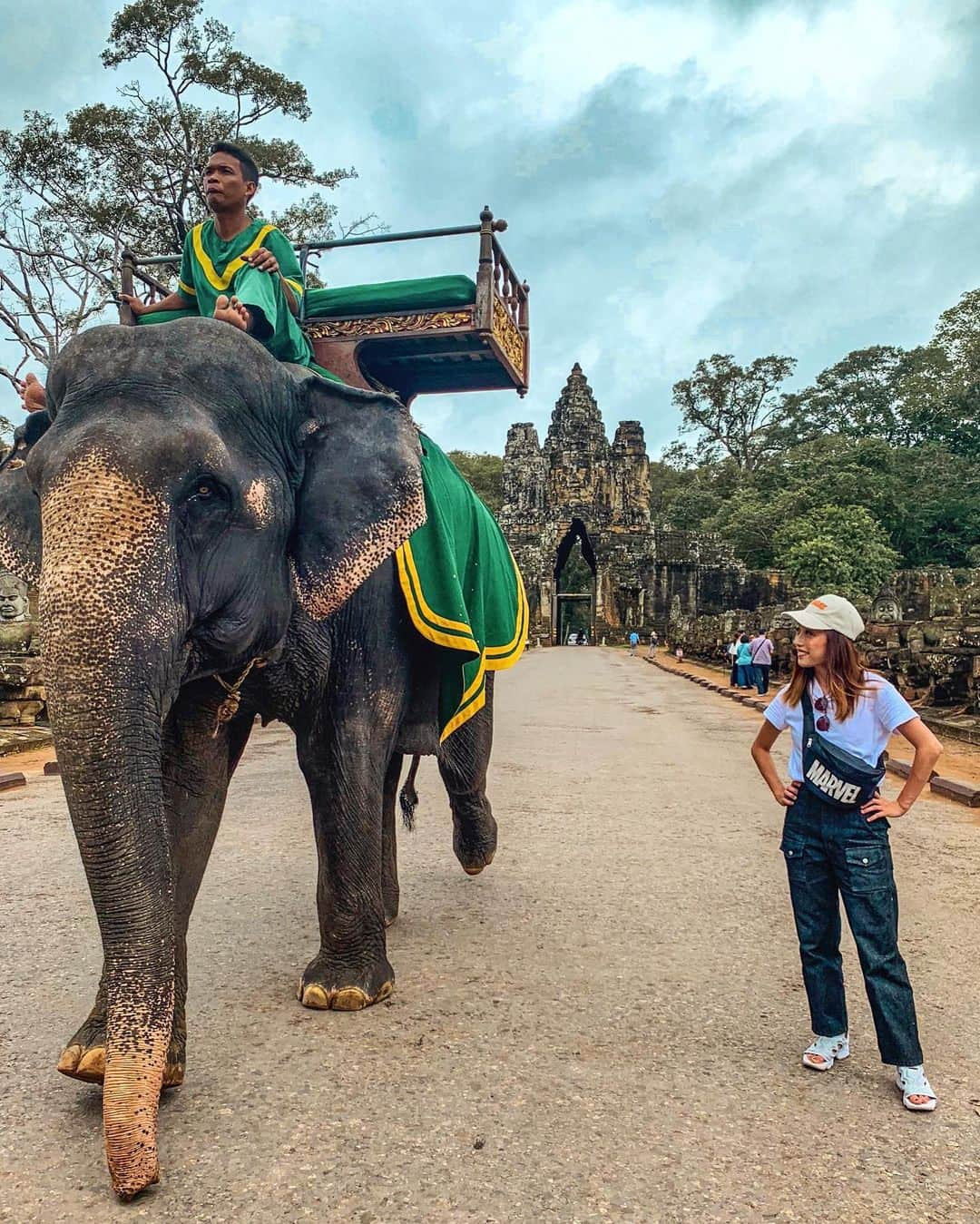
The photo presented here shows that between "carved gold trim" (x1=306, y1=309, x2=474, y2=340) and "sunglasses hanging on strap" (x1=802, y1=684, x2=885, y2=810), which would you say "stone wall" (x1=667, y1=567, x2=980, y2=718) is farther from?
"sunglasses hanging on strap" (x1=802, y1=684, x2=885, y2=810)

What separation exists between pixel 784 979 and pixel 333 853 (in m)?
1.72

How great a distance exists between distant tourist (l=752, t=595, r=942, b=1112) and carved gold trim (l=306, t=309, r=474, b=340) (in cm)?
239

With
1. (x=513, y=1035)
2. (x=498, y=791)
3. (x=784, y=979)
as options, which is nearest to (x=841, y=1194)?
(x=513, y=1035)

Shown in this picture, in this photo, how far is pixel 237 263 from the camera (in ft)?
11.0

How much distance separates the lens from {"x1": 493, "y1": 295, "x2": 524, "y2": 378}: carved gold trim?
4.91 metres

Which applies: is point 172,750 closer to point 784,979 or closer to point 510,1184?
point 510,1184

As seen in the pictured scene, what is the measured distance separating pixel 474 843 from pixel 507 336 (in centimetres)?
256

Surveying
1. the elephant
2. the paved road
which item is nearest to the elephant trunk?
the elephant

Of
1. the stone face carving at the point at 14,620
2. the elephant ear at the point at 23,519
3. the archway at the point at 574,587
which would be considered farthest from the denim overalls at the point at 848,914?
the archway at the point at 574,587

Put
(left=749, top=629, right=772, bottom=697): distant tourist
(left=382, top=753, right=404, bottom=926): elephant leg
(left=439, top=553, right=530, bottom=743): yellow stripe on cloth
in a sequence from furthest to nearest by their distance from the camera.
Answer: (left=749, top=629, right=772, bottom=697): distant tourist < (left=382, top=753, right=404, bottom=926): elephant leg < (left=439, top=553, right=530, bottom=743): yellow stripe on cloth

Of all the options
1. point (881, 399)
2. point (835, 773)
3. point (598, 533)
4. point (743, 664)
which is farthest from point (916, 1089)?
point (881, 399)

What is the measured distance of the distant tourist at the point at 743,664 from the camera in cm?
2117

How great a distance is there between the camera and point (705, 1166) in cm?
242

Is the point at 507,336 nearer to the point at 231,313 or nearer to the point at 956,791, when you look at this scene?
the point at 231,313
